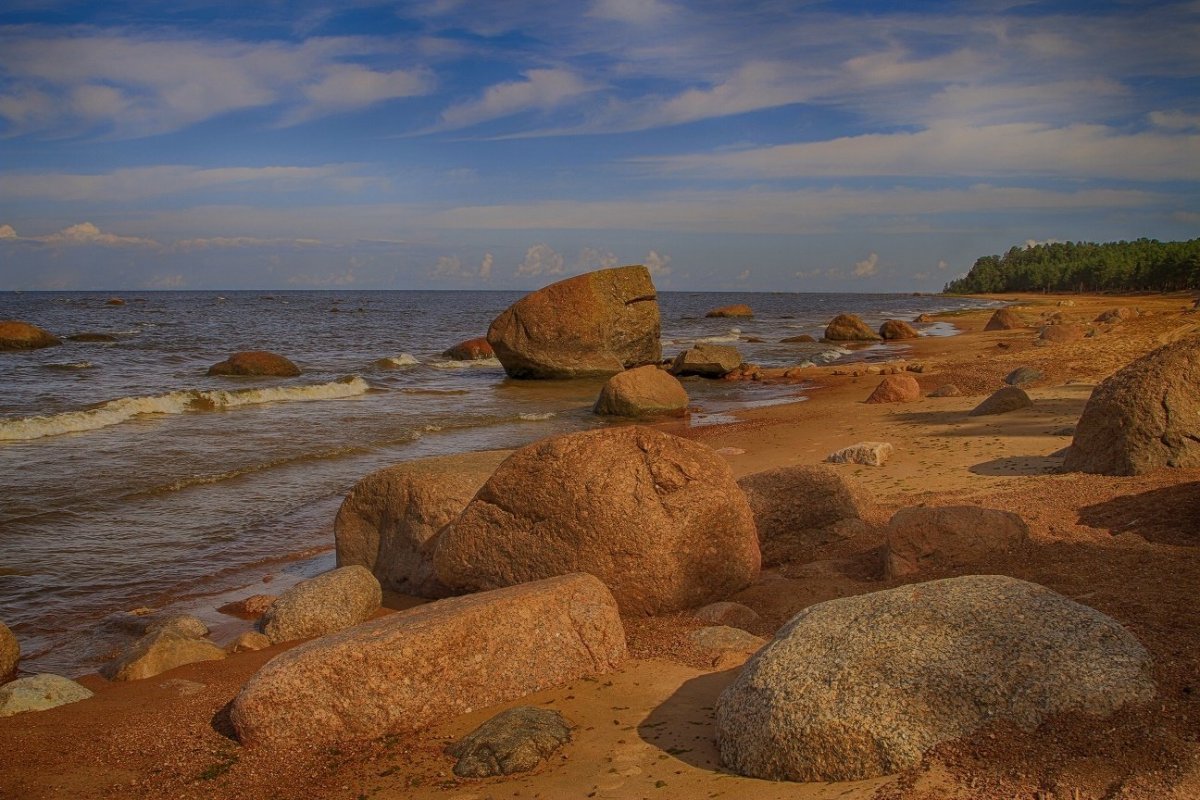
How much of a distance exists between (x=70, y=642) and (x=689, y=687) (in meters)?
6.08

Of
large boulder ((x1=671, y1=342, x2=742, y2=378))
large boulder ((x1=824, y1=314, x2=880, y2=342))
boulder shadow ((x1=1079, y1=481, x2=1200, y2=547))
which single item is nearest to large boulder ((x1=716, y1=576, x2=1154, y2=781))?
boulder shadow ((x1=1079, y1=481, x2=1200, y2=547))

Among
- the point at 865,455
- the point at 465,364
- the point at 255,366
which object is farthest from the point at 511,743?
the point at 465,364

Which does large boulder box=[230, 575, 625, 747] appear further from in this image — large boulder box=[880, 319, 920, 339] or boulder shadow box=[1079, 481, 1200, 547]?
large boulder box=[880, 319, 920, 339]

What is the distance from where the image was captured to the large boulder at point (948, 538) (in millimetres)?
7652

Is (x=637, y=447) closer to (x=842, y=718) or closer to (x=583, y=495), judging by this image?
(x=583, y=495)

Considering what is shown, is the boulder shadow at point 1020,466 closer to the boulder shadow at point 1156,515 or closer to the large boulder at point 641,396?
the boulder shadow at point 1156,515

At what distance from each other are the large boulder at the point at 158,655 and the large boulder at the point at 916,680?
508cm

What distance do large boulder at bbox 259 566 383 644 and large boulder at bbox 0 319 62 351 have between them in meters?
38.3

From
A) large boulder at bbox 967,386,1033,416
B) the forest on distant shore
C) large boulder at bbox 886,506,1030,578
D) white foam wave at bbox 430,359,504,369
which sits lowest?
white foam wave at bbox 430,359,504,369

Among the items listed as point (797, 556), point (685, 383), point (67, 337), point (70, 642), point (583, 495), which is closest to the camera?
point (583, 495)

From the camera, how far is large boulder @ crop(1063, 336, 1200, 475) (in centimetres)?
944

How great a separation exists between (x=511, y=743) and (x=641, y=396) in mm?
17085

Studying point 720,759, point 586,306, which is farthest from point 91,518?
point 586,306

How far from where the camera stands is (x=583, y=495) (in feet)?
24.4
